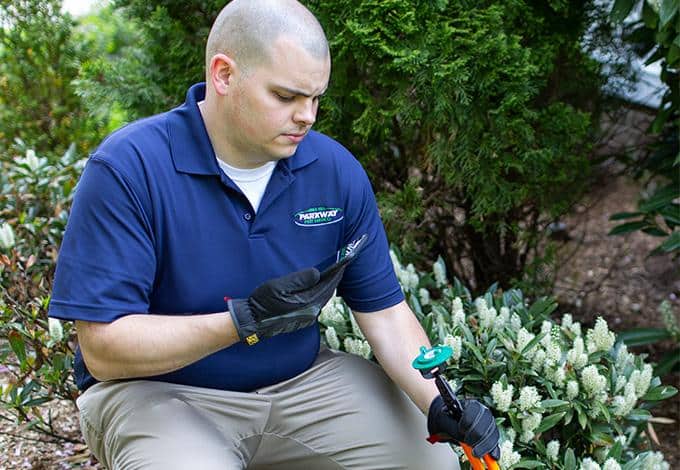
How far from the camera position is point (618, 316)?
465cm

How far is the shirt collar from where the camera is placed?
2404 millimetres

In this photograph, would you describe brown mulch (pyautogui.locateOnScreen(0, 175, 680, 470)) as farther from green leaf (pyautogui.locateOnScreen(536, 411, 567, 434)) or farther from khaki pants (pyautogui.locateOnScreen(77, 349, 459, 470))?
green leaf (pyautogui.locateOnScreen(536, 411, 567, 434))

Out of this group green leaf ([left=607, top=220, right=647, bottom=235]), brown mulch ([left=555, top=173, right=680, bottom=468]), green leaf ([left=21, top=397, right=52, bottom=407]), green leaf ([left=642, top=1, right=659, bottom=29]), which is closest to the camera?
green leaf ([left=21, top=397, right=52, bottom=407])

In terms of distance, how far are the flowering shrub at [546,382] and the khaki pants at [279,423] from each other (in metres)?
0.25

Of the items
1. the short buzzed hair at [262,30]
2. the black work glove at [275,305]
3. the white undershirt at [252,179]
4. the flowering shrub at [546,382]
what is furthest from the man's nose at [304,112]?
the flowering shrub at [546,382]

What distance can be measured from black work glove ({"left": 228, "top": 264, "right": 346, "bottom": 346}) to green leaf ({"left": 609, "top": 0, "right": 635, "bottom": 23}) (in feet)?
5.79

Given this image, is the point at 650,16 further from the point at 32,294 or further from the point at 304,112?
the point at 32,294

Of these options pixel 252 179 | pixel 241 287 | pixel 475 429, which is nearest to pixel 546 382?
pixel 475 429

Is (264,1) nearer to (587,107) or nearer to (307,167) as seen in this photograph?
(307,167)

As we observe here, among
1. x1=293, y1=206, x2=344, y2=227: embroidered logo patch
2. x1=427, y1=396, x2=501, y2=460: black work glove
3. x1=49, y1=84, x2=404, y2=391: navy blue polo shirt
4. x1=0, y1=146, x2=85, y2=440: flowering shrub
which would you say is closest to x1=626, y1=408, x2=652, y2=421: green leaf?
x1=427, y1=396, x2=501, y2=460: black work glove

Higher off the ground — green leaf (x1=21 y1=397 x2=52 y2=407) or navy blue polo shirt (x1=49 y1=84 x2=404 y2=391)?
navy blue polo shirt (x1=49 y1=84 x2=404 y2=391)

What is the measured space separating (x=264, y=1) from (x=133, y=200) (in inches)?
26.7

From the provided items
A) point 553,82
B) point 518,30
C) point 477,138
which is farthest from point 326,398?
point 553,82

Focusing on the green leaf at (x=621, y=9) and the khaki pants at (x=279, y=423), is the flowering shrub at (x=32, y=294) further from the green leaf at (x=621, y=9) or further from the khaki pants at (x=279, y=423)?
the green leaf at (x=621, y=9)
